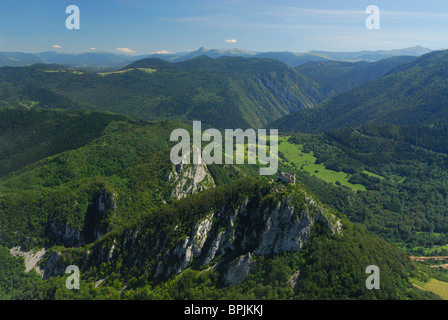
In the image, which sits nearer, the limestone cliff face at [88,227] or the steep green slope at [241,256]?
the steep green slope at [241,256]

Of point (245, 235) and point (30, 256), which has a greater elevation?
point (245, 235)

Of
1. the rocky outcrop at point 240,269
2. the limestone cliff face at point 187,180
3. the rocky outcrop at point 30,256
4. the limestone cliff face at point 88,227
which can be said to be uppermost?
the limestone cliff face at point 187,180

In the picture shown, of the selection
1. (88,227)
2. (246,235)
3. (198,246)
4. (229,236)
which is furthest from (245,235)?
(88,227)

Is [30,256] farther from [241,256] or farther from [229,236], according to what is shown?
[241,256]

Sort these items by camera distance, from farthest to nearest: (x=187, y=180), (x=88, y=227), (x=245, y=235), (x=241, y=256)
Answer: (x=187, y=180)
(x=88, y=227)
(x=245, y=235)
(x=241, y=256)

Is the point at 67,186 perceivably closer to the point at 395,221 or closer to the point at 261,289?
the point at 261,289

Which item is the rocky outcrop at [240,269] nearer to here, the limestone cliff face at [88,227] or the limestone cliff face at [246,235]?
the limestone cliff face at [246,235]

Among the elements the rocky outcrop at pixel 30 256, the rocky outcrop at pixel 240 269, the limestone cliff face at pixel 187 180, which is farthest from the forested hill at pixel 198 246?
the limestone cliff face at pixel 187 180

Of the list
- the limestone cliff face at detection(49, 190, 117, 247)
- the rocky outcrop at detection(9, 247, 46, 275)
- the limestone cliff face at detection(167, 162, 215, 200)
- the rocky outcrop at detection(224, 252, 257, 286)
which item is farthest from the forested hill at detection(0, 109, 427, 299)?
the limestone cliff face at detection(167, 162, 215, 200)

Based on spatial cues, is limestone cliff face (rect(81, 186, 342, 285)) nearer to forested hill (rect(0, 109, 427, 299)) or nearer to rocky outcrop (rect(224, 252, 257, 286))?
rocky outcrop (rect(224, 252, 257, 286))

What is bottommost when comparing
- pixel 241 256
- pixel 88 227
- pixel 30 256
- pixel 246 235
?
pixel 30 256

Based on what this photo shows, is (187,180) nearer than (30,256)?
No

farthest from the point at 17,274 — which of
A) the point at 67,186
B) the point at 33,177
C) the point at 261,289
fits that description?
the point at 261,289
